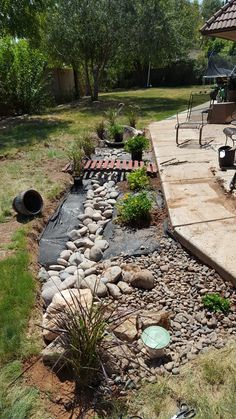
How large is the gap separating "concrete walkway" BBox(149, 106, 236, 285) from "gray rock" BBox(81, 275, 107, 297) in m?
0.93

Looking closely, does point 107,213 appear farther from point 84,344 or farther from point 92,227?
point 84,344

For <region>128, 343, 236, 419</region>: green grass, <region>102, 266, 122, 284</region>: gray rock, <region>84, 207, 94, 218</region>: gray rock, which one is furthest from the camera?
<region>84, 207, 94, 218</region>: gray rock

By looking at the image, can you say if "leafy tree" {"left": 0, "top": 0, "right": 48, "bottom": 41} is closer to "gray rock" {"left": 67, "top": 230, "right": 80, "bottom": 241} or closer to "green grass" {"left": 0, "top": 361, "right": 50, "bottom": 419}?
"gray rock" {"left": 67, "top": 230, "right": 80, "bottom": 241}

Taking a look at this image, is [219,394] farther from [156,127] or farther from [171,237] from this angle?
[156,127]

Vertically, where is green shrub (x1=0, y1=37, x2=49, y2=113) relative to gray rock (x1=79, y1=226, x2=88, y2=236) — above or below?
above

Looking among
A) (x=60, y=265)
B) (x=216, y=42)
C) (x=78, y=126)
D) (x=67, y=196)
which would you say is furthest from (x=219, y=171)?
(x=216, y=42)

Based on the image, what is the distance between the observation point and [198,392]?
195cm

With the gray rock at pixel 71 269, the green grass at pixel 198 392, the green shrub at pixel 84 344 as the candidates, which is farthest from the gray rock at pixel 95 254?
the green grass at pixel 198 392

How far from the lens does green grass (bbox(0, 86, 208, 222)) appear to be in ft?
17.4

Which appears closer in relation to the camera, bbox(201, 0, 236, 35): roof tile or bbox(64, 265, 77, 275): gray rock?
bbox(64, 265, 77, 275): gray rock

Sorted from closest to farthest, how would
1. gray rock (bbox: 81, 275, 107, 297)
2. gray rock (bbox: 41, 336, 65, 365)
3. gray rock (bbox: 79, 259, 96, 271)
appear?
gray rock (bbox: 41, 336, 65, 365), gray rock (bbox: 81, 275, 107, 297), gray rock (bbox: 79, 259, 96, 271)

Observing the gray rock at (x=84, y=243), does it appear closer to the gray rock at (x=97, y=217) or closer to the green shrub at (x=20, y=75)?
the gray rock at (x=97, y=217)

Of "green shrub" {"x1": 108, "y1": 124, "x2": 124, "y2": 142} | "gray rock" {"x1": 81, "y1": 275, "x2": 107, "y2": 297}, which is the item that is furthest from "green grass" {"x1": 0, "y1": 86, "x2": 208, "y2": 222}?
"gray rock" {"x1": 81, "y1": 275, "x2": 107, "y2": 297}

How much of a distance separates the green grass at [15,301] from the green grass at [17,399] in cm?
15
